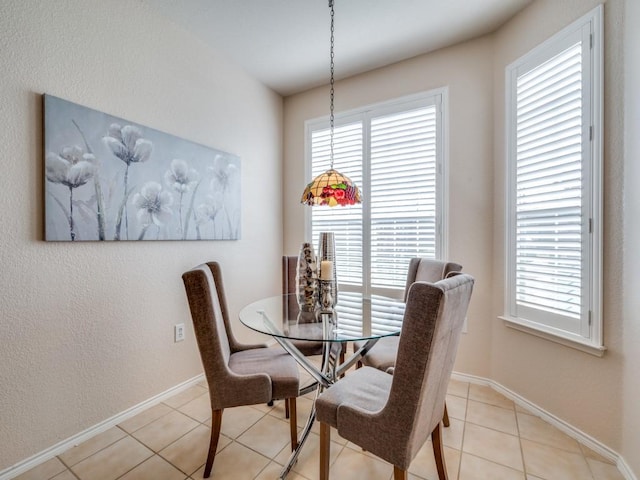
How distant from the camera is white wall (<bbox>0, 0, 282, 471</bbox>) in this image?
1549mm

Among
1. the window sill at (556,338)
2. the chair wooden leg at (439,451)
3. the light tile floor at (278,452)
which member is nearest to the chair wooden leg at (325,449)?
the light tile floor at (278,452)

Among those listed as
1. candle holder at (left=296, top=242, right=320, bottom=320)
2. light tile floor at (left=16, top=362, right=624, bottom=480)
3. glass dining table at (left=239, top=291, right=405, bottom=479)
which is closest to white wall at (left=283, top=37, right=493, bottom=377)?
light tile floor at (left=16, top=362, right=624, bottom=480)

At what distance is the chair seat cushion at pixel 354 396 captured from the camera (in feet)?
4.31

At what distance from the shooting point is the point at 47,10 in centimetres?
164

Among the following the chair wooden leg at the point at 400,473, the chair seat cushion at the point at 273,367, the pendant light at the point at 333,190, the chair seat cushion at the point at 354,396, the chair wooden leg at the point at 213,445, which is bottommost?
the chair wooden leg at the point at 213,445

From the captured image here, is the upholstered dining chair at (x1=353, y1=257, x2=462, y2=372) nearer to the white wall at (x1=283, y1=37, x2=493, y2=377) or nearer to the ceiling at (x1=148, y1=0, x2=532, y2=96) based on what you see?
the white wall at (x1=283, y1=37, x2=493, y2=377)

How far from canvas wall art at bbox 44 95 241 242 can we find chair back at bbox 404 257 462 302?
5.35 ft

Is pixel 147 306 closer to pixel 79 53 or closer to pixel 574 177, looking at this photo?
pixel 79 53

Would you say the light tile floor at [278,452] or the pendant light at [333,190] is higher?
the pendant light at [333,190]

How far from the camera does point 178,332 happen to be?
7.80ft

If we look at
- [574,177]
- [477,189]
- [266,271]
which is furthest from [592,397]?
[266,271]

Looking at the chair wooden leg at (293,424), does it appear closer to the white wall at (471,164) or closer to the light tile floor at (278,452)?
the light tile floor at (278,452)

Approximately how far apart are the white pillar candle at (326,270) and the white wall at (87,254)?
1197mm

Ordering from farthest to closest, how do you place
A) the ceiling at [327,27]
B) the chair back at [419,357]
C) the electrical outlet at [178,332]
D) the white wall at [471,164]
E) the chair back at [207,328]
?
the white wall at [471,164]
the electrical outlet at [178,332]
the ceiling at [327,27]
the chair back at [207,328]
the chair back at [419,357]
